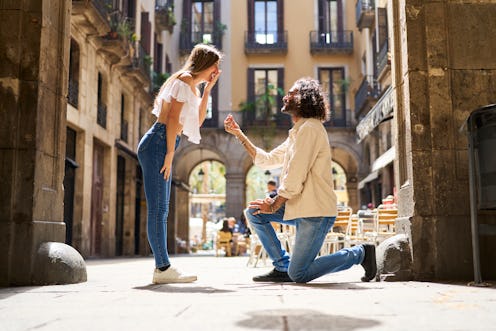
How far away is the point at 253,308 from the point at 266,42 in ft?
79.5

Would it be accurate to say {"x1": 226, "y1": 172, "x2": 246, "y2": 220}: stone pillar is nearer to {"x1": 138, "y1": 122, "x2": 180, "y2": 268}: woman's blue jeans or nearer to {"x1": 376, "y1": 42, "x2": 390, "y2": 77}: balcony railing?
{"x1": 376, "y1": 42, "x2": 390, "y2": 77}: balcony railing

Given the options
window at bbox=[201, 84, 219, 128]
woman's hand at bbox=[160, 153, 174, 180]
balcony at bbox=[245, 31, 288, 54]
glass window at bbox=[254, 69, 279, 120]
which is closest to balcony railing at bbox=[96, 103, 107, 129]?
window at bbox=[201, 84, 219, 128]

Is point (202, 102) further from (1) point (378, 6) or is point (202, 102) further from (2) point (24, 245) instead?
(1) point (378, 6)

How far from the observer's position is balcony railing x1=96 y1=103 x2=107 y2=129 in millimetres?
16030

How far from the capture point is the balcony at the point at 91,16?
42.7 ft

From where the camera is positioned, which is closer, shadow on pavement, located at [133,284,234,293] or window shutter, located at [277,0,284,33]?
shadow on pavement, located at [133,284,234,293]

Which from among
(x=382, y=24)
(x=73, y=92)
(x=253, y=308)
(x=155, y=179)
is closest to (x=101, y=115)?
(x=73, y=92)

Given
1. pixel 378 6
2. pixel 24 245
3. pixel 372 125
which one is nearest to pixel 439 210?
pixel 24 245

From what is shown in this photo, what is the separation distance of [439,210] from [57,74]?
3341 millimetres

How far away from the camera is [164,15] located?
72.1 feet

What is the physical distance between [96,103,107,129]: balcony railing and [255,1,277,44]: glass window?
1131 centimetres

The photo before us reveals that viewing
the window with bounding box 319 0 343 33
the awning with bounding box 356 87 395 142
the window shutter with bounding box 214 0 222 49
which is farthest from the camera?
the window with bounding box 319 0 343 33

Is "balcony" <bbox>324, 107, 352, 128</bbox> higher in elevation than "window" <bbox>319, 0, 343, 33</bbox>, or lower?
lower

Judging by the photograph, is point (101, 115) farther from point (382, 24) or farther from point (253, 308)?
point (253, 308)
